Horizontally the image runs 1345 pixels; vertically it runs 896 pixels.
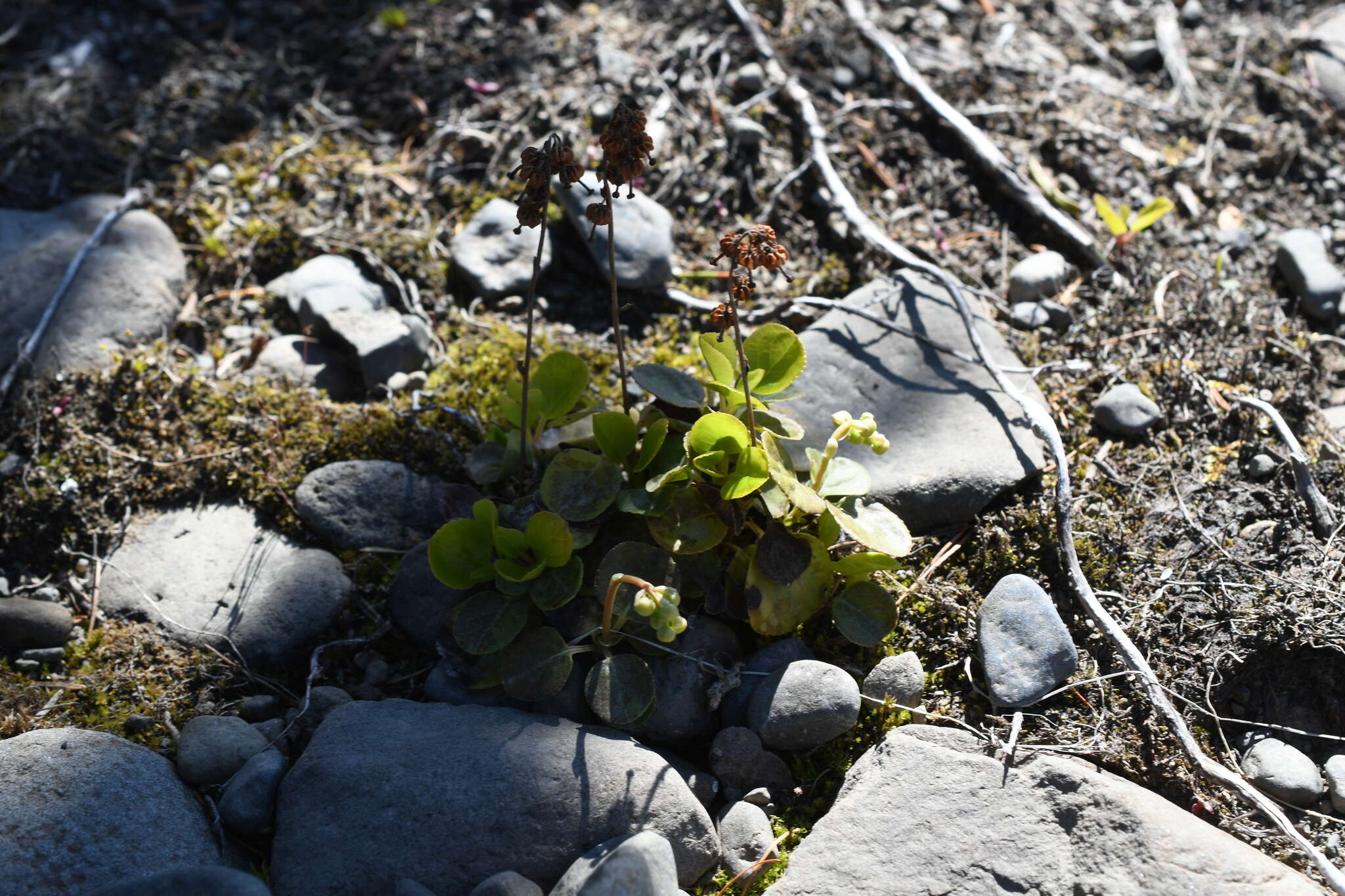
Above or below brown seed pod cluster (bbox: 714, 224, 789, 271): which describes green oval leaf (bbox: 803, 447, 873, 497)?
below

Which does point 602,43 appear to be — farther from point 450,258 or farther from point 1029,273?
point 1029,273

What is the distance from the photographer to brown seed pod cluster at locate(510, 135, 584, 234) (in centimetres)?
249

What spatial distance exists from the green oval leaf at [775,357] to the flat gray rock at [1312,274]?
88.2 inches

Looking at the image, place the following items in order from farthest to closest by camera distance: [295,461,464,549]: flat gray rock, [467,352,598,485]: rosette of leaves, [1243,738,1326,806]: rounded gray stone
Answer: [295,461,464,549]: flat gray rock, [467,352,598,485]: rosette of leaves, [1243,738,1326,806]: rounded gray stone

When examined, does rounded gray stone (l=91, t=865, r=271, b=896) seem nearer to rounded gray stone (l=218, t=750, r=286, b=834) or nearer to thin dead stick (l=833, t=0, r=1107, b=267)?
rounded gray stone (l=218, t=750, r=286, b=834)

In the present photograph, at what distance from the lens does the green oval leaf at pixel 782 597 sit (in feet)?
8.84

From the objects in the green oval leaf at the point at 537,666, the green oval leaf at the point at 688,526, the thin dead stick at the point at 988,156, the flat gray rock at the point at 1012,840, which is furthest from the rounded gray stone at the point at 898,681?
the thin dead stick at the point at 988,156

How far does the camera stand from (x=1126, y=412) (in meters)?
3.27

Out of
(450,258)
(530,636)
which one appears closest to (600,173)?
(530,636)

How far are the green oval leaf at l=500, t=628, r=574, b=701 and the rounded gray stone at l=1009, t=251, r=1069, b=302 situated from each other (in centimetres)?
229

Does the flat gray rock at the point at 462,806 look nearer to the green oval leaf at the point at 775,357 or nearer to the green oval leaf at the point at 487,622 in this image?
the green oval leaf at the point at 487,622

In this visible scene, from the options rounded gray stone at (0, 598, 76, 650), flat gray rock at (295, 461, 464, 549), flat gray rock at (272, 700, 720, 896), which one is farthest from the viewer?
flat gray rock at (295, 461, 464, 549)

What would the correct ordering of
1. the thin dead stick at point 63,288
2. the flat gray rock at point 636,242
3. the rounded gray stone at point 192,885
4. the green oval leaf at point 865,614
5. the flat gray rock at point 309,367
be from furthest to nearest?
the flat gray rock at point 636,242
the flat gray rock at point 309,367
the thin dead stick at point 63,288
the green oval leaf at point 865,614
the rounded gray stone at point 192,885

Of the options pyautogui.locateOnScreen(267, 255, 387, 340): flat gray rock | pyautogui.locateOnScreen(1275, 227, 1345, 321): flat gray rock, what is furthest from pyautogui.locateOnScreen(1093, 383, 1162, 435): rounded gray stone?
pyautogui.locateOnScreen(267, 255, 387, 340): flat gray rock
